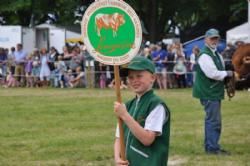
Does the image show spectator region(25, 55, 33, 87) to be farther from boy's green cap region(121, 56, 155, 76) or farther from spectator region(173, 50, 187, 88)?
boy's green cap region(121, 56, 155, 76)

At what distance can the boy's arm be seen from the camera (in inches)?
187

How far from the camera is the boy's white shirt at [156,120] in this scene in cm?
487

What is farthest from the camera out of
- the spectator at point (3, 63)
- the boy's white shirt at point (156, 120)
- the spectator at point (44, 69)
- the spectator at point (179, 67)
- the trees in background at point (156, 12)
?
the trees in background at point (156, 12)

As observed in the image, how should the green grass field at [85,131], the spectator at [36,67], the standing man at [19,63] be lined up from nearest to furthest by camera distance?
the green grass field at [85,131], the spectator at [36,67], the standing man at [19,63]

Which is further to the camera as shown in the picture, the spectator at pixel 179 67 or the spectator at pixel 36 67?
the spectator at pixel 36 67

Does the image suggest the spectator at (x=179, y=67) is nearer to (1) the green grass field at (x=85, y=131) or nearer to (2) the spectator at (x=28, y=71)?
(1) the green grass field at (x=85, y=131)

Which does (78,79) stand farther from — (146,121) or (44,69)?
(146,121)

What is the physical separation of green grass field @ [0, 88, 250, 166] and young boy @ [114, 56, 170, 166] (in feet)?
14.7

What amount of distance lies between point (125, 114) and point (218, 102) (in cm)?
545

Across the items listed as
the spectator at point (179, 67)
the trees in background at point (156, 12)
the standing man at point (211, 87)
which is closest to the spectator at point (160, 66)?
the spectator at point (179, 67)

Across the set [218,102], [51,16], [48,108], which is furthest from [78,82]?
[51,16]

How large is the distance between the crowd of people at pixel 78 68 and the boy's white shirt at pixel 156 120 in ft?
57.8

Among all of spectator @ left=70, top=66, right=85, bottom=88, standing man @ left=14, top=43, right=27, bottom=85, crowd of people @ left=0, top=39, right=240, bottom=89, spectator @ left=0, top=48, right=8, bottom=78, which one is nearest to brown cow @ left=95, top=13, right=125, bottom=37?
crowd of people @ left=0, top=39, right=240, bottom=89

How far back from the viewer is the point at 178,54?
2445cm
